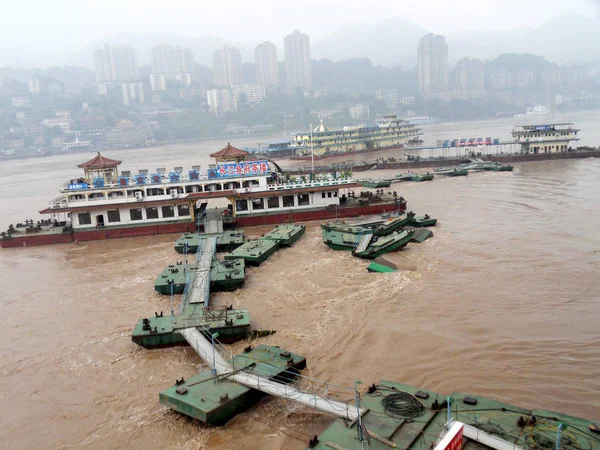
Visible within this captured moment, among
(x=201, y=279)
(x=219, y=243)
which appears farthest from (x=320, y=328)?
(x=219, y=243)

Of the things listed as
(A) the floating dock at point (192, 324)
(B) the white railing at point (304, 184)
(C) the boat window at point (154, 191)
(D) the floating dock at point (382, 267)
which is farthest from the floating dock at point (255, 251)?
(C) the boat window at point (154, 191)

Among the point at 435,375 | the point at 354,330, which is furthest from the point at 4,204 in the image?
the point at 435,375

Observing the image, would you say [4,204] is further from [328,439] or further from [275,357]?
[328,439]

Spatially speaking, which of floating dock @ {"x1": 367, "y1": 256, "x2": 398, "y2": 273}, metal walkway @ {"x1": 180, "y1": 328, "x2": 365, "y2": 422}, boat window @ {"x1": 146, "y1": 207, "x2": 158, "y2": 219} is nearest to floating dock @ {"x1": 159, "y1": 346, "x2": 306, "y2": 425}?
metal walkway @ {"x1": 180, "y1": 328, "x2": 365, "y2": 422}

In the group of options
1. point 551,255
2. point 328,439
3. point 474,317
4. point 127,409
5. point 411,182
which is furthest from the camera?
point 411,182

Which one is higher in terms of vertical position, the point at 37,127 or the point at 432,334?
the point at 37,127

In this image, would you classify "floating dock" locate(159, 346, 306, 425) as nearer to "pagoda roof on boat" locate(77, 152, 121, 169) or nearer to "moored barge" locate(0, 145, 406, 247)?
"moored barge" locate(0, 145, 406, 247)
